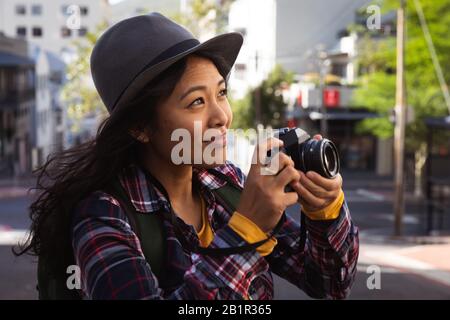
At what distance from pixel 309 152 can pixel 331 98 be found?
32.9 m

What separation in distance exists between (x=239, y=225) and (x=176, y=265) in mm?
181

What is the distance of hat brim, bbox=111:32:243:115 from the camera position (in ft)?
5.60

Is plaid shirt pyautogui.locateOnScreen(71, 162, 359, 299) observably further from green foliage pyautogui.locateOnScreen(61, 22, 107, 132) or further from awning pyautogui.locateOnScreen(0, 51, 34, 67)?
awning pyautogui.locateOnScreen(0, 51, 34, 67)

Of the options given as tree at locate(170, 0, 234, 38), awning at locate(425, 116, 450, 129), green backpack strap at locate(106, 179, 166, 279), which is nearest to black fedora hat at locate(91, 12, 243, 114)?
green backpack strap at locate(106, 179, 166, 279)

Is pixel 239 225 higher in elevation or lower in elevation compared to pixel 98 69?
lower

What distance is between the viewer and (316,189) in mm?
1688

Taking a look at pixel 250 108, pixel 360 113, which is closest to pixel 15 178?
pixel 250 108

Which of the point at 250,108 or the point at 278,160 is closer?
Result: the point at 278,160

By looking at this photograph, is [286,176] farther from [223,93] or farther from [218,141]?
[223,93]

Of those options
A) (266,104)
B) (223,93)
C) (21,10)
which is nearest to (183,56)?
(223,93)

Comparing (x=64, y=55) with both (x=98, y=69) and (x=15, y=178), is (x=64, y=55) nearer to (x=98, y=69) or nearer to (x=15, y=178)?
(x=15, y=178)

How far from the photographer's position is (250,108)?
35.2m

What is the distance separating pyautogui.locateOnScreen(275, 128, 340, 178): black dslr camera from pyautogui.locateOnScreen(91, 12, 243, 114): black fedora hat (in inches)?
11.5

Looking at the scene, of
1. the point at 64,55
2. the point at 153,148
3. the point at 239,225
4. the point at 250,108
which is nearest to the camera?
the point at 239,225
